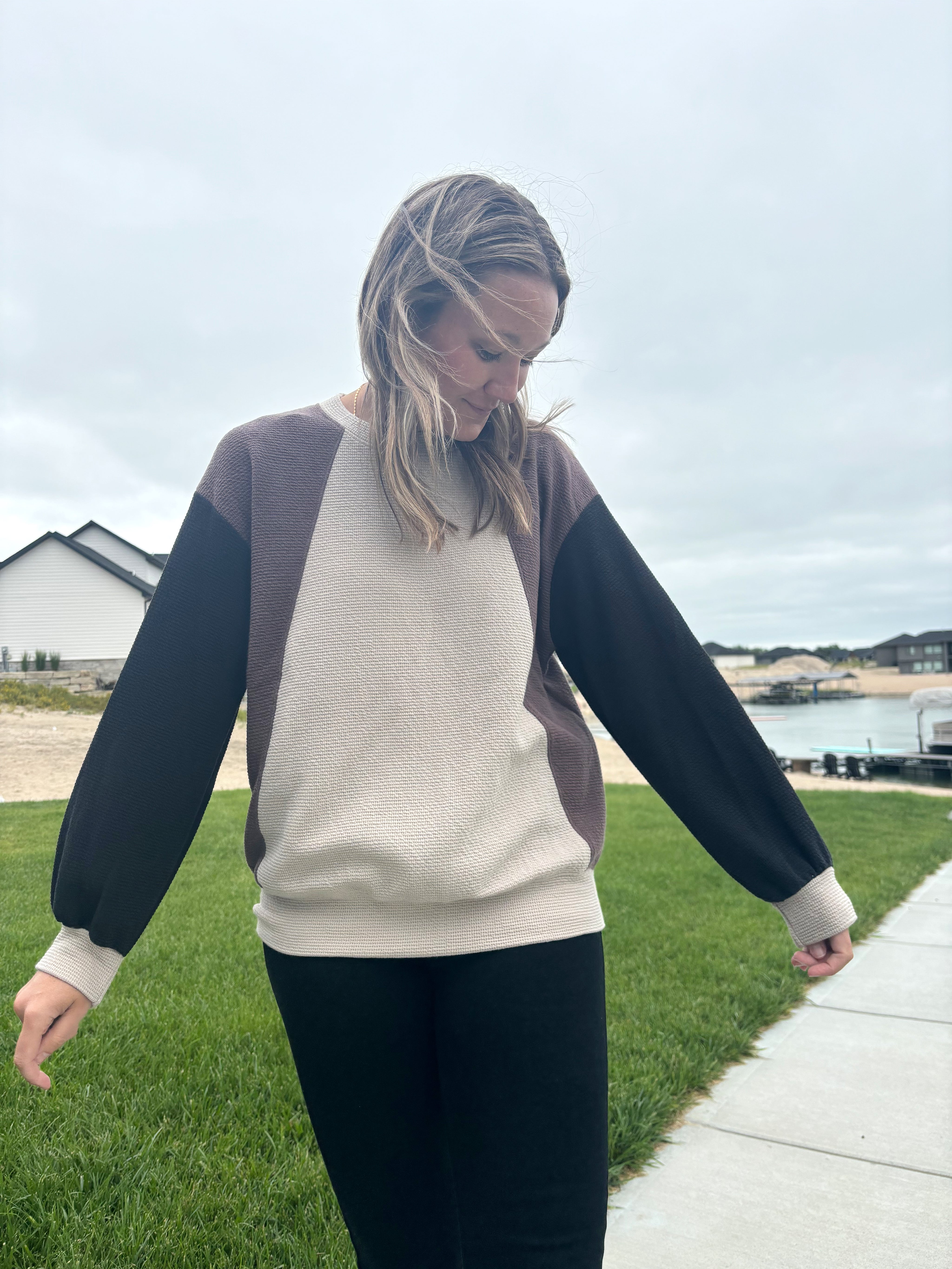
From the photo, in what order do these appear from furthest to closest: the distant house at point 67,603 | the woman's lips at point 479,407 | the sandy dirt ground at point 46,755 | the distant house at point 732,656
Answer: the distant house at point 732,656
the distant house at point 67,603
the sandy dirt ground at point 46,755
the woman's lips at point 479,407

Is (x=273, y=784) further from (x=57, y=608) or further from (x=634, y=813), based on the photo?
(x=57, y=608)

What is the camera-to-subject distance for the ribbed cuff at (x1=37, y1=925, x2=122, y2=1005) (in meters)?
1.21

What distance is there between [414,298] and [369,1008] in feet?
3.34

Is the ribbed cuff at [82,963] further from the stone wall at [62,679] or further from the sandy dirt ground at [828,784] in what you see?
the stone wall at [62,679]

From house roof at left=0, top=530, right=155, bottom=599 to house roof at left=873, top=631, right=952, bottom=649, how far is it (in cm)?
7137

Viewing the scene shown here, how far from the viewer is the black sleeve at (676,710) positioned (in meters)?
1.43

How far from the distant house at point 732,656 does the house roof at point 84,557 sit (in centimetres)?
5845

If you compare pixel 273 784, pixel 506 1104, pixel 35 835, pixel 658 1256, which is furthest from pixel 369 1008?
pixel 35 835

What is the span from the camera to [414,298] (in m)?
1.32

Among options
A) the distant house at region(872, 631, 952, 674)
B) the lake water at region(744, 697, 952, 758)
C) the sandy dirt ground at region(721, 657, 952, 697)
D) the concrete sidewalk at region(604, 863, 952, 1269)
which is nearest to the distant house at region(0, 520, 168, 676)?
the lake water at region(744, 697, 952, 758)

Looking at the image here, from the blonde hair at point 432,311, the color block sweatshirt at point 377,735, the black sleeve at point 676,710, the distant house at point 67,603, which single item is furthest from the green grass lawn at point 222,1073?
the distant house at point 67,603

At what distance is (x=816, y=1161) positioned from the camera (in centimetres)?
256

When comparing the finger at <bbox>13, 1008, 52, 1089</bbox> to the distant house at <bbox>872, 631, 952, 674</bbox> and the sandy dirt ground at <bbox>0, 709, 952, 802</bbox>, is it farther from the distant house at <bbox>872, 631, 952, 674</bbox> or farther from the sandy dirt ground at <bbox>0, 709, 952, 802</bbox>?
the distant house at <bbox>872, 631, 952, 674</bbox>

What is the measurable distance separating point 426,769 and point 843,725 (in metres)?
42.6
